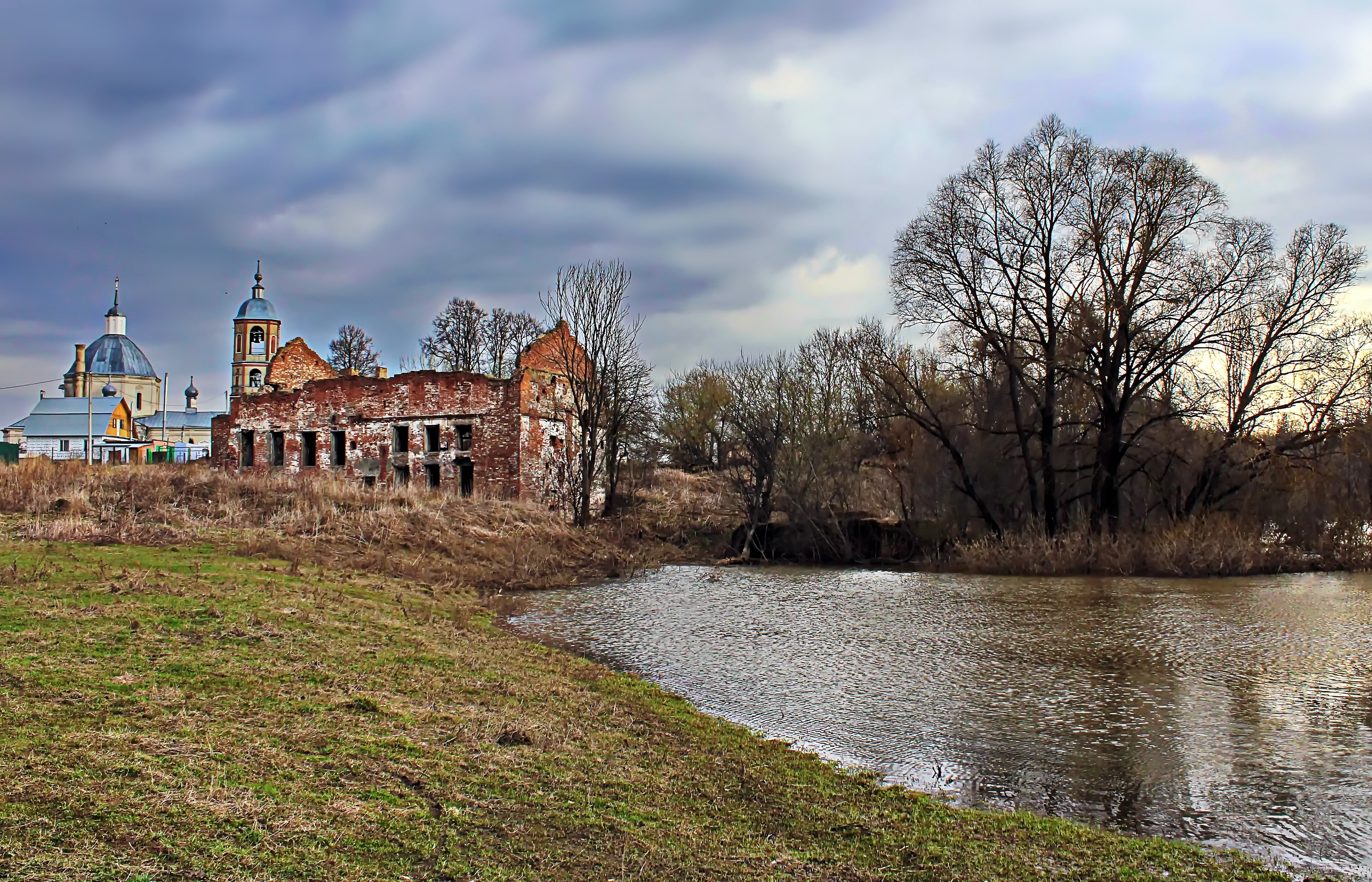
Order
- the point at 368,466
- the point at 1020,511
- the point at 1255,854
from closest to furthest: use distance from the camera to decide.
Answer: the point at 1255,854, the point at 1020,511, the point at 368,466

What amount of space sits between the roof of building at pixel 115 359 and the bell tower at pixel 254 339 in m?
44.5

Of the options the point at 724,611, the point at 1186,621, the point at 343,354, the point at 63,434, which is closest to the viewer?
the point at 1186,621

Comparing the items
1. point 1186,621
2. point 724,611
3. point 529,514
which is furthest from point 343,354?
point 1186,621

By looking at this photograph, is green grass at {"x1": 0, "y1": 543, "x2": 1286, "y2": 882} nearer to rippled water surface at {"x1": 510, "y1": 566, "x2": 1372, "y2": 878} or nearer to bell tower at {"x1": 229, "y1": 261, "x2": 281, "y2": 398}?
rippled water surface at {"x1": 510, "y1": 566, "x2": 1372, "y2": 878}

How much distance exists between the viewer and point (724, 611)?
18.1 metres

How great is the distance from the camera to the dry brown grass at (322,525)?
64.3 feet

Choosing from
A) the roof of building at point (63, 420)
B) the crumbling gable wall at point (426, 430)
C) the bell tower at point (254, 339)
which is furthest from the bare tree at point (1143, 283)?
the roof of building at point (63, 420)

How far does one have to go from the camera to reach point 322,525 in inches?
944

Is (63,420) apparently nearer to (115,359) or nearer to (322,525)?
(115,359)

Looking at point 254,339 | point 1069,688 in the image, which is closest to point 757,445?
point 1069,688

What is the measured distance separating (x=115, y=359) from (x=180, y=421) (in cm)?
1068

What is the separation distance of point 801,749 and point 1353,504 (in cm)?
2454

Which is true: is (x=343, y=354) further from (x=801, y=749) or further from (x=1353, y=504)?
(x=801, y=749)

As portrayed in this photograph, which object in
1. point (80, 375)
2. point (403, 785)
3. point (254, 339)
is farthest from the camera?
point (80, 375)
